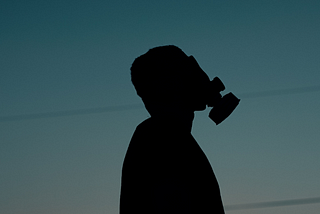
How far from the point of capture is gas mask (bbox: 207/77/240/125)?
2334mm

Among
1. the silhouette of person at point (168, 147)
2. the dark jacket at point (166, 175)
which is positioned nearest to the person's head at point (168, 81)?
the silhouette of person at point (168, 147)

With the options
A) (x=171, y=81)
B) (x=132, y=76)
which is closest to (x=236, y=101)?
(x=171, y=81)

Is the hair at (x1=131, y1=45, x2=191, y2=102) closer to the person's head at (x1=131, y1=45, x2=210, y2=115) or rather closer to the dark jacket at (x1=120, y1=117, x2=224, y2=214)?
the person's head at (x1=131, y1=45, x2=210, y2=115)

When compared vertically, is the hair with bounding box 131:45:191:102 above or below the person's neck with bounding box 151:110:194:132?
above

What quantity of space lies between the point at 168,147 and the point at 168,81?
41 cm

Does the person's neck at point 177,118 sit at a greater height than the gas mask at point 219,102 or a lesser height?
lesser

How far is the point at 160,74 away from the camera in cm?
229

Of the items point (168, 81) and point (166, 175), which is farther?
point (168, 81)

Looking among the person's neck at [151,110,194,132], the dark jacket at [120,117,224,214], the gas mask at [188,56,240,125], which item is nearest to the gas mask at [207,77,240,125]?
the gas mask at [188,56,240,125]

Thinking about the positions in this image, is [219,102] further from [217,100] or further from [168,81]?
[168,81]

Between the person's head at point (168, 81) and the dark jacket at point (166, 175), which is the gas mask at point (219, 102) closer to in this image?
the person's head at point (168, 81)

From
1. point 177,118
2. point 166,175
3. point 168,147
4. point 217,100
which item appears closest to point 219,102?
point 217,100

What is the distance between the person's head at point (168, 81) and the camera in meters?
2.28

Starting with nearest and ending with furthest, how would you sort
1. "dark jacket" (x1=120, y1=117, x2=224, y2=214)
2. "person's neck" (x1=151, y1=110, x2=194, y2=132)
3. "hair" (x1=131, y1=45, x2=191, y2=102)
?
"dark jacket" (x1=120, y1=117, x2=224, y2=214) → "person's neck" (x1=151, y1=110, x2=194, y2=132) → "hair" (x1=131, y1=45, x2=191, y2=102)
